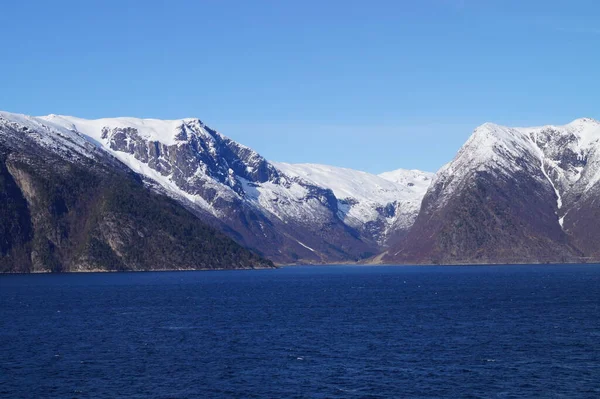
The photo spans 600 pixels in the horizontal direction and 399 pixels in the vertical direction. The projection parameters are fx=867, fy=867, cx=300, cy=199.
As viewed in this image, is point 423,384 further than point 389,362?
No

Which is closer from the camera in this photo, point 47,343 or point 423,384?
point 423,384

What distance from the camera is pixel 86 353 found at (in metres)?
119

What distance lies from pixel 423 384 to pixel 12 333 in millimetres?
75786

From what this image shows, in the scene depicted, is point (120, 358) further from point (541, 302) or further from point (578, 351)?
point (541, 302)

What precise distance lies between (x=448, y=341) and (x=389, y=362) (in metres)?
19.8

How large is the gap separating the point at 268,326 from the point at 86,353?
40.3 m

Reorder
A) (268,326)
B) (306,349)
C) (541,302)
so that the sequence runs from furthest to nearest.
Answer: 1. (541,302)
2. (268,326)
3. (306,349)

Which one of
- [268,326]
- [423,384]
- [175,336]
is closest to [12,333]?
[175,336]

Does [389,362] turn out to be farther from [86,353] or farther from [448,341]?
[86,353]

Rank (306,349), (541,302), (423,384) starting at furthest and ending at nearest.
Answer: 1. (541,302)
2. (306,349)
3. (423,384)

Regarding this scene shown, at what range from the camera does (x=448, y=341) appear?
12719 cm

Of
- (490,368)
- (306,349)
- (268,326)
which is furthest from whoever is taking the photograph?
(268,326)

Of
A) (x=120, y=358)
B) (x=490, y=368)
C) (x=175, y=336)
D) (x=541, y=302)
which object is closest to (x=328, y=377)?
(x=490, y=368)

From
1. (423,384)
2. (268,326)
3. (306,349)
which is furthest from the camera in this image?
(268,326)
